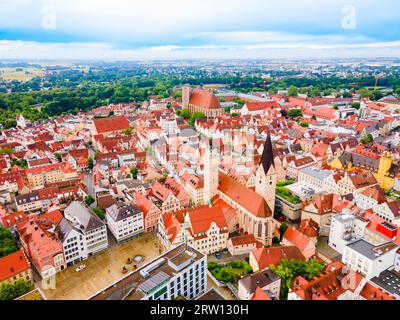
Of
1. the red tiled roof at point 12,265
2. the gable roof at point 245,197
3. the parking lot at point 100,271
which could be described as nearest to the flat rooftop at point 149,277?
the parking lot at point 100,271

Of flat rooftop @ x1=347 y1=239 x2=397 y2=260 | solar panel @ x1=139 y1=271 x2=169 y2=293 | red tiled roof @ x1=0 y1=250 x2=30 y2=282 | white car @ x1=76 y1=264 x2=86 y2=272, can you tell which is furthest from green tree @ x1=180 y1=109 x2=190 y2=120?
solar panel @ x1=139 y1=271 x2=169 y2=293

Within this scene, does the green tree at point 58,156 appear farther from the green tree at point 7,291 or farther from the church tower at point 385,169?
the church tower at point 385,169

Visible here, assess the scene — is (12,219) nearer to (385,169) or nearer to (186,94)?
(385,169)

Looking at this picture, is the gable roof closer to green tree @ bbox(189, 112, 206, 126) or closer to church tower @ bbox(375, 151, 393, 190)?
church tower @ bbox(375, 151, 393, 190)

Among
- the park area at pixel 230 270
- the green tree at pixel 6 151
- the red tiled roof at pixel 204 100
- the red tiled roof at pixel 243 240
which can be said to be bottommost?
the park area at pixel 230 270

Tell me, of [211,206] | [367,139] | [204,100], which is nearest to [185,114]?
[204,100]
